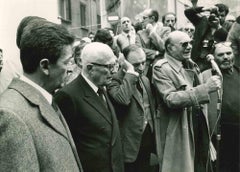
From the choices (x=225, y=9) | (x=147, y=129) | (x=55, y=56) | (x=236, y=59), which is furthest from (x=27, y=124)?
(x=225, y=9)

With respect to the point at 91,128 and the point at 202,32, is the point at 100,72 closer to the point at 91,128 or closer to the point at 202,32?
the point at 91,128

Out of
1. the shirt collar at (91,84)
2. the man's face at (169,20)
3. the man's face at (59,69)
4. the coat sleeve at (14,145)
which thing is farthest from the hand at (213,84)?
the man's face at (169,20)

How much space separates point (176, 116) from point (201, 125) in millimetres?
401

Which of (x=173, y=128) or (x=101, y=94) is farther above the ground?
(x=101, y=94)

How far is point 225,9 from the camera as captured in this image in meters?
8.21

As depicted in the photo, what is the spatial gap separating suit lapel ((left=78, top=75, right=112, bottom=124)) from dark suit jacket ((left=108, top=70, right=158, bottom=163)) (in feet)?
3.32

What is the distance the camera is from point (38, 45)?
2285 millimetres

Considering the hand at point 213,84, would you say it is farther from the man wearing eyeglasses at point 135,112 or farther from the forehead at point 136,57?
the forehead at point 136,57

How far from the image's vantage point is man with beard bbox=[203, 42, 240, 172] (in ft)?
18.9

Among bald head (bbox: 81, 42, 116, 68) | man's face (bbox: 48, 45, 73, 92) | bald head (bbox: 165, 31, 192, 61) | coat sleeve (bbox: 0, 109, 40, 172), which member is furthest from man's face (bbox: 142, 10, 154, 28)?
coat sleeve (bbox: 0, 109, 40, 172)

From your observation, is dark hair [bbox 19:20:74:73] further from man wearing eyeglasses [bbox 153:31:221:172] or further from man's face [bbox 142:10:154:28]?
man's face [bbox 142:10:154:28]

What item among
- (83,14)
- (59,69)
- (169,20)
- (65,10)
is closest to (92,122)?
(59,69)

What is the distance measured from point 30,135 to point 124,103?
8.88ft

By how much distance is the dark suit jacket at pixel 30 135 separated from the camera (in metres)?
1.98
